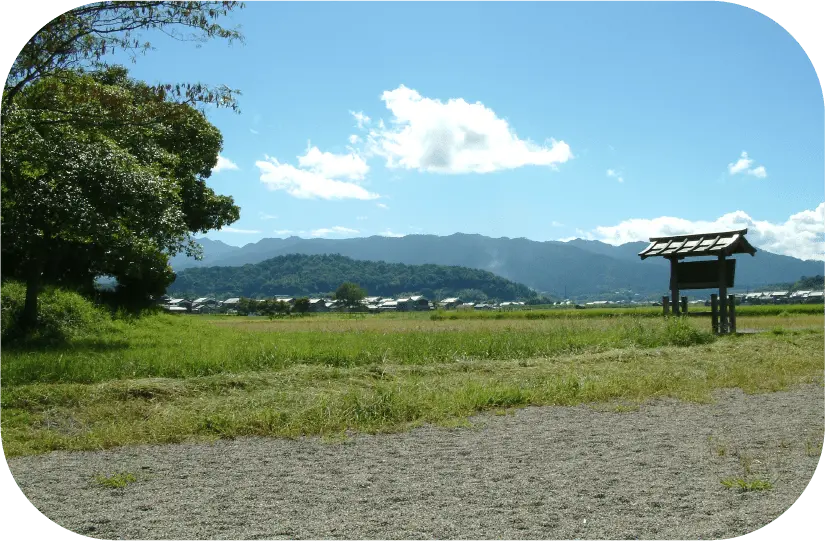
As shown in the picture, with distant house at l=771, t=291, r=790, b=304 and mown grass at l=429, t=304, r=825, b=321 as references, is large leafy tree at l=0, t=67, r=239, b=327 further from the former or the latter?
mown grass at l=429, t=304, r=825, b=321

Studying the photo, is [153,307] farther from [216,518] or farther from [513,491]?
[513,491]

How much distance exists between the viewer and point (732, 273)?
18.3 meters

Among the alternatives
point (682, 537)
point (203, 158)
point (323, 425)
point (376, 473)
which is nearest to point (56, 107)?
point (203, 158)

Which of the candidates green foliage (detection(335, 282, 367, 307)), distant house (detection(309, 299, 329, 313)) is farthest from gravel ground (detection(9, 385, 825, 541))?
distant house (detection(309, 299, 329, 313))

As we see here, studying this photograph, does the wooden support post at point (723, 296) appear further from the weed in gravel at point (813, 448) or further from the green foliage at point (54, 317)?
the green foliage at point (54, 317)

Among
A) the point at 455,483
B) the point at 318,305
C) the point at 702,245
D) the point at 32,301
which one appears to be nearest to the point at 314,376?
the point at 318,305

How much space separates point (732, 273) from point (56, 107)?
17334 millimetres

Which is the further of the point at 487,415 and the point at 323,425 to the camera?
the point at 487,415

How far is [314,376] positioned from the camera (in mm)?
11492

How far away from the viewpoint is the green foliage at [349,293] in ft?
35.9

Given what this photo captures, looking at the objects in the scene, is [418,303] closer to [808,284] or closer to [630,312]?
[808,284]

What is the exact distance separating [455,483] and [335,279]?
5.39 metres

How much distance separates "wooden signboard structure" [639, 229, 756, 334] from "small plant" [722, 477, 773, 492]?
42.0 ft

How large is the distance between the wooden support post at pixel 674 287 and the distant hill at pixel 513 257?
4.45 meters
